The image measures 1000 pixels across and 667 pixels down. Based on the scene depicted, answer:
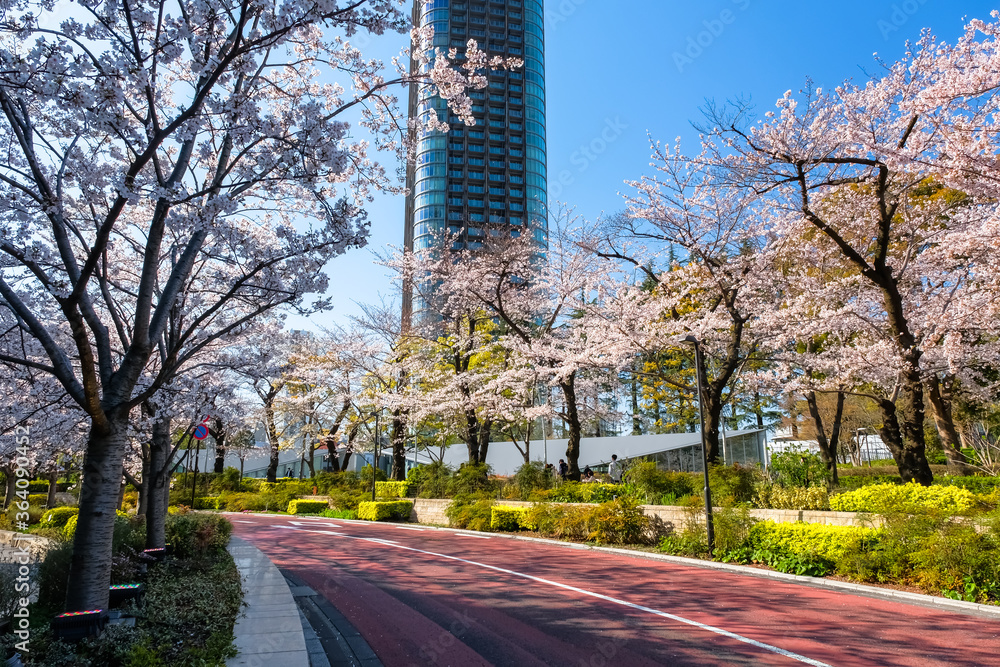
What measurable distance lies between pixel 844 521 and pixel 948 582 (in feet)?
10.3

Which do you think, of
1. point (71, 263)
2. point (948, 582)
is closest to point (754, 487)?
point (948, 582)

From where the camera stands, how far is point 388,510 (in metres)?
25.7

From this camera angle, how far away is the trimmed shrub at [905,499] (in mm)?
10883

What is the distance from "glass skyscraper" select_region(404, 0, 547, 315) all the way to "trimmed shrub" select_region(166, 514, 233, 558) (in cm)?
8016

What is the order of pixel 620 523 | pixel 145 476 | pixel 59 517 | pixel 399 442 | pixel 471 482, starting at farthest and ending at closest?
pixel 399 442
pixel 471 482
pixel 59 517
pixel 620 523
pixel 145 476

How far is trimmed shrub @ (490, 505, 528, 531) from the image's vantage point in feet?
65.4

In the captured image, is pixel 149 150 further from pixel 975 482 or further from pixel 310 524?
pixel 310 524

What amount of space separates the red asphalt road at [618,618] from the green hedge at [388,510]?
1176 cm

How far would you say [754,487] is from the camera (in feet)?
51.0

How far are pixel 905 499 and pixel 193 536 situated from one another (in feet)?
46.6

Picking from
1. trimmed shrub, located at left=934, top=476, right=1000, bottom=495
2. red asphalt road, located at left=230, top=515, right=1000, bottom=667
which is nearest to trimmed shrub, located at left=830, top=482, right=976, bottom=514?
trimmed shrub, located at left=934, top=476, right=1000, bottom=495

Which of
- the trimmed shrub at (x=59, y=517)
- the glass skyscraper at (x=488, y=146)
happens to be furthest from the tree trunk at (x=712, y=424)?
the glass skyscraper at (x=488, y=146)

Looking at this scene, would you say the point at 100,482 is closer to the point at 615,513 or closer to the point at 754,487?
the point at 615,513

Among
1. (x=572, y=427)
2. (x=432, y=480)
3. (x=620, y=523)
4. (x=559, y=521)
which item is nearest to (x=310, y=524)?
(x=432, y=480)
